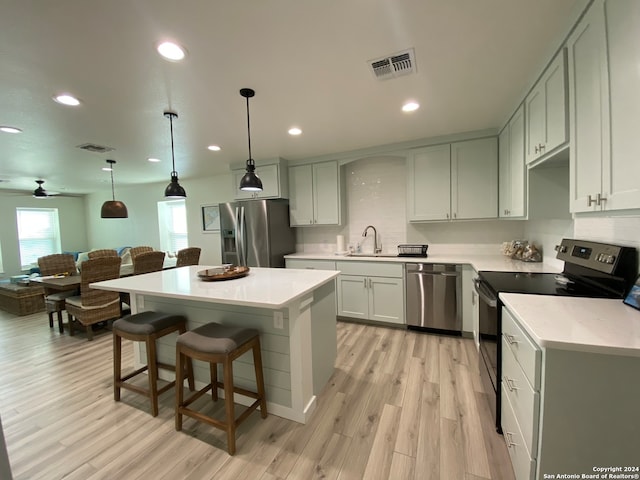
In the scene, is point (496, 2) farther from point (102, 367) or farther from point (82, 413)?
point (102, 367)

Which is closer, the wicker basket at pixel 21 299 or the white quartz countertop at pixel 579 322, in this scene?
the white quartz countertop at pixel 579 322

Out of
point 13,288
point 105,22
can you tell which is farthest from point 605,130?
point 13,288

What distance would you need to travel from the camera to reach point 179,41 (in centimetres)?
149

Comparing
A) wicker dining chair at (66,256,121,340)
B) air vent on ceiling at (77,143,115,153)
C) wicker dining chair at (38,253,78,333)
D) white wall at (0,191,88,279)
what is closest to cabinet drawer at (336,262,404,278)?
wicker dining chair at (66,256,121,340)

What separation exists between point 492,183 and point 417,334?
6.50ft

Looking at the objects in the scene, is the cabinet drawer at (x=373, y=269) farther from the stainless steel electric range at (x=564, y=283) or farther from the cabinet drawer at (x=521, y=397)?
the cabinet drawer at (x=521, y=397)

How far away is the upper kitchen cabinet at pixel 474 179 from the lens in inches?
119

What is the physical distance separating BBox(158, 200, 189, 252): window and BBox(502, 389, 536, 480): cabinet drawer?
6.27 meters

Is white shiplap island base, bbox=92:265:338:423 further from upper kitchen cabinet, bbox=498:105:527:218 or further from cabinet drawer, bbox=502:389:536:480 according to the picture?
upper kitchen cabinet, bbox=498:105:527:218

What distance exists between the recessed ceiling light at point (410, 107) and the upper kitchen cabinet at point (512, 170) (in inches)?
33.4

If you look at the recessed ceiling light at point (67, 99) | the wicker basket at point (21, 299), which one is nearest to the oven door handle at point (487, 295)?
the recessed ceiling light at point (67, 99)

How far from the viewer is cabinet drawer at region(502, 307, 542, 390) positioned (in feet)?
3.44

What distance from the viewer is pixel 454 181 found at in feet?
10.5

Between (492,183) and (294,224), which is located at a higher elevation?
(492,183)
